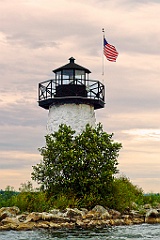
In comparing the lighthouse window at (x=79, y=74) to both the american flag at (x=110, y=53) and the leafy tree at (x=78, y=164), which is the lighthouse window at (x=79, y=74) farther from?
the leafy tree at (x=78, y=164)

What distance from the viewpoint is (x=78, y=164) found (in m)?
32.8

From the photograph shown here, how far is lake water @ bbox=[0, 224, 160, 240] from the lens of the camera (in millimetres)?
24781

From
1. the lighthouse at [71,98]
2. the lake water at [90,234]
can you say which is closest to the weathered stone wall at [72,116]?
the lighthouse at [71,98]

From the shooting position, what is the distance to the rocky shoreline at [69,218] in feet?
90.5

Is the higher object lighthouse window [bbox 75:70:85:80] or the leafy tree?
lighthouse window [bbox 75:70:85:80]

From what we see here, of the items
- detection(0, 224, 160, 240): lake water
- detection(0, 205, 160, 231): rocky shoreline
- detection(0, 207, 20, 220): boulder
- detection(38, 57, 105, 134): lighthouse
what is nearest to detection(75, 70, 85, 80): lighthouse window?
detection(38, 57, 105, 134): lighthouse

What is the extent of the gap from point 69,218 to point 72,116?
372 inches

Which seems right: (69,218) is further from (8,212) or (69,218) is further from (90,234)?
(90,234)

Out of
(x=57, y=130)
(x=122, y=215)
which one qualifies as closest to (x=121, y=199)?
(x=122, y=215)

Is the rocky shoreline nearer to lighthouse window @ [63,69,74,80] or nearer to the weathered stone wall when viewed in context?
the weathered stone wall

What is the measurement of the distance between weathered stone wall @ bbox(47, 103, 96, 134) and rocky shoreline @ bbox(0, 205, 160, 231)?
7118mm

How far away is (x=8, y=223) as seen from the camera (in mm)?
27469

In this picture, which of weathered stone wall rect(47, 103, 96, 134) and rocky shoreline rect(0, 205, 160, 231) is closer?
rocky shoreline rect(0, 205, 160, 231)

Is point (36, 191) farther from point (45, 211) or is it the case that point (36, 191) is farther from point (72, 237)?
point (72, 237)
